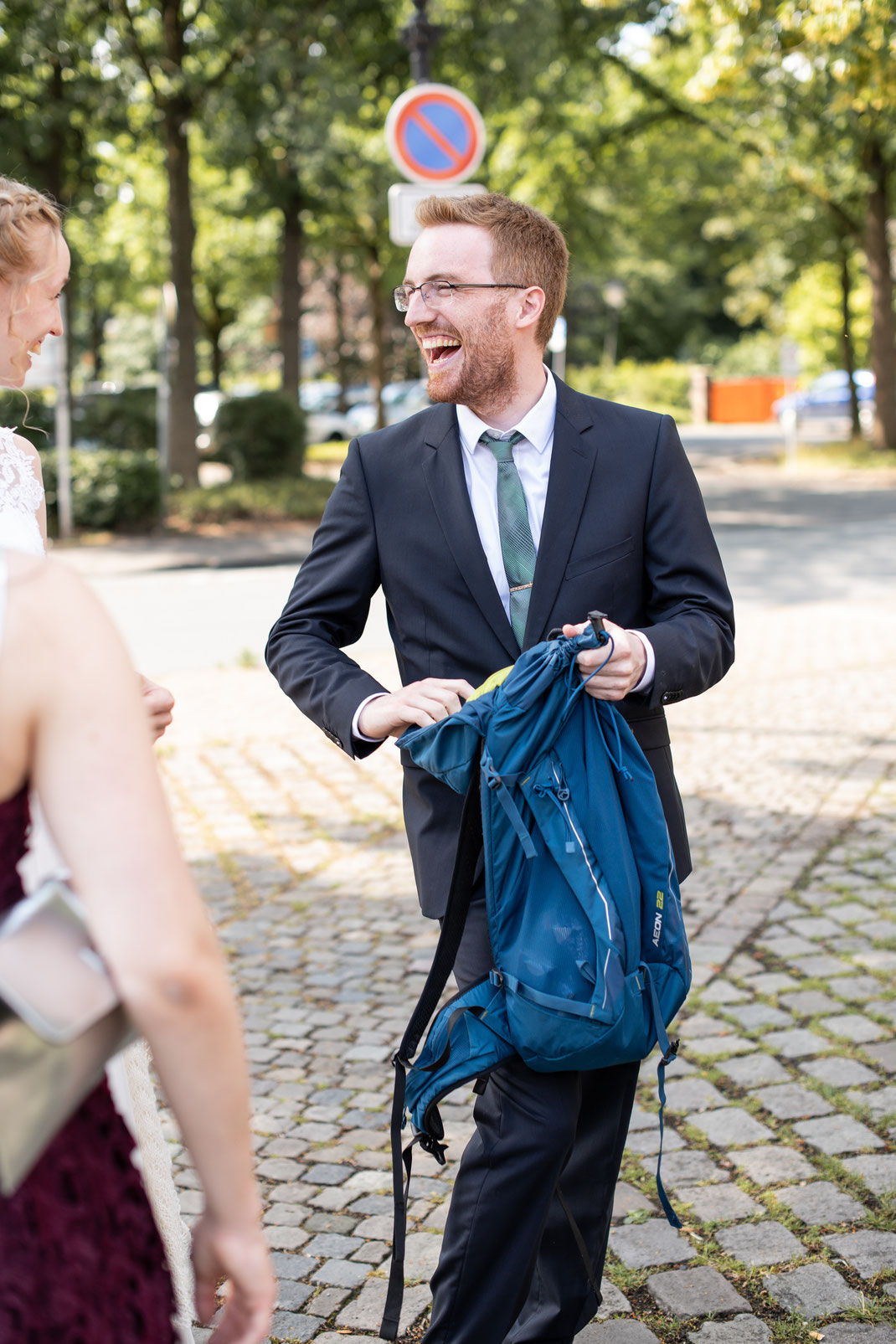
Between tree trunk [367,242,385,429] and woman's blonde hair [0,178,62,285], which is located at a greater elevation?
tree trunk [367,242,385,429]

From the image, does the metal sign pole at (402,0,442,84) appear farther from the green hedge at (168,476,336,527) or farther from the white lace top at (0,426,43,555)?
the green hedge at (168,476,336,527)

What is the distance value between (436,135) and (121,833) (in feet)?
21.7

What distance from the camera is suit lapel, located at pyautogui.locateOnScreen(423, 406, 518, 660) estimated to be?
269cm

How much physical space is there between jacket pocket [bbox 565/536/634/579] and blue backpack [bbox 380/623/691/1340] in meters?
0.32

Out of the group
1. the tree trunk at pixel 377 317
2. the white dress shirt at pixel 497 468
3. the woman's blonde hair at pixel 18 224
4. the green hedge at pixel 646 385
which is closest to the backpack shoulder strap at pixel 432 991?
the white dress shirt at pixel 497 468

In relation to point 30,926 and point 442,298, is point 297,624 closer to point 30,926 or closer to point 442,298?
point 442,298

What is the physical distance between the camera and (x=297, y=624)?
2865mm

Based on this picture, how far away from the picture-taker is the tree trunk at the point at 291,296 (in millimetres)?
23141

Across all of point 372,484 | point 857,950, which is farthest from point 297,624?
point 857,950

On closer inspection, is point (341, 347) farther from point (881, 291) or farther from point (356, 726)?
A: point (356, 726)

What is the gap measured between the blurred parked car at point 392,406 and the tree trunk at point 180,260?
16710mm

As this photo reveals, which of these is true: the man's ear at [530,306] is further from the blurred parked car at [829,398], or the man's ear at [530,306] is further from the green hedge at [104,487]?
the blurred parked car at [829,398]

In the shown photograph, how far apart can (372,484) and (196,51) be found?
17.7 m

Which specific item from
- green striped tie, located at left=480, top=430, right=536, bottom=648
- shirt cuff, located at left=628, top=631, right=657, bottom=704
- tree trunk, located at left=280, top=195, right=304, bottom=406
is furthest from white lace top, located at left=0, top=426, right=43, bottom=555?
tree trunk, located at left=280, top=195, right=304, bottom=406
